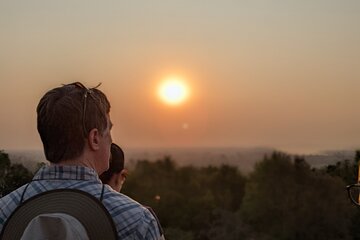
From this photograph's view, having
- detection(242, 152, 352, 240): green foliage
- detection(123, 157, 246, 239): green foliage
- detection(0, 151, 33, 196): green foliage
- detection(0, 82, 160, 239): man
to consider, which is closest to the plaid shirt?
detection(0, 82, 160, 239): man

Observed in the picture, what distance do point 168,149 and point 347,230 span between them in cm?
265

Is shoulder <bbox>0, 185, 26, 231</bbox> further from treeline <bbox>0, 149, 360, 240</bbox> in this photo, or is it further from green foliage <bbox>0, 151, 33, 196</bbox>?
treeline <bbox>0, 149, 360, 240</bbox>

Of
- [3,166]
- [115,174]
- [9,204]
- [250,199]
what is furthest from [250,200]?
[9,204]

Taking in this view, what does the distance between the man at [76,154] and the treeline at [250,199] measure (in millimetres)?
5311

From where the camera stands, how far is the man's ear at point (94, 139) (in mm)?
1195

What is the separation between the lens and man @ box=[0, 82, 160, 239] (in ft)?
3.84

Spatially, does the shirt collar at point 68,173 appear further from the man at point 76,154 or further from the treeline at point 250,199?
the treeline at point 250,199

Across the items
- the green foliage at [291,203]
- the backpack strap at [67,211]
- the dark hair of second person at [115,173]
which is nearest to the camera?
the backpack strap at [67,211]

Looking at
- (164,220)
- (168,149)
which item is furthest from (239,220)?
(168,149)

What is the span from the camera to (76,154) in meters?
1.20

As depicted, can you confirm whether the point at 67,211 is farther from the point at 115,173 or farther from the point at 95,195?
the point at 115,173

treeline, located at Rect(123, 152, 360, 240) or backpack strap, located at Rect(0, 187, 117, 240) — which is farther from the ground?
backpack strap, located at Rect(0, 187, 117, 240)

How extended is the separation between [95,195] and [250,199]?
6927mm

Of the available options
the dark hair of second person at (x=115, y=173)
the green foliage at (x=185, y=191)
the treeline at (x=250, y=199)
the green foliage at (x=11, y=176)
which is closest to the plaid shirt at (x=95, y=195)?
the dark hair of second person at (x=115, y=173)
